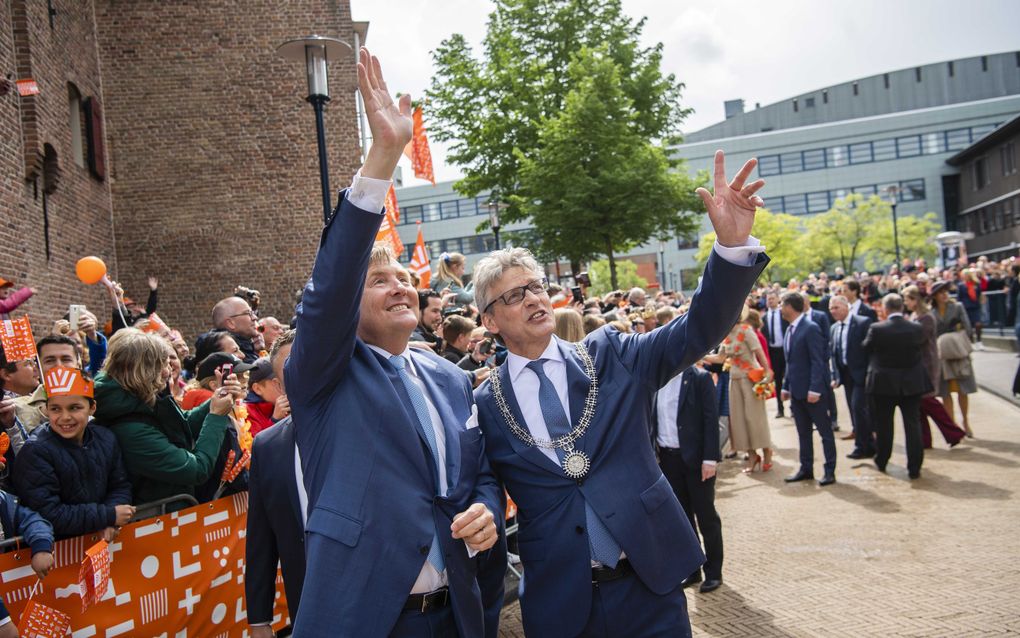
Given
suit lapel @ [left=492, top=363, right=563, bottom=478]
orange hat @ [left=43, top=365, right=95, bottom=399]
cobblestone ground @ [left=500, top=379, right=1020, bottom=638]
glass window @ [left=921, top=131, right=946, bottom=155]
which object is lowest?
cobblestone ground @ [left=500, top=379, right=1020, bottom=638]

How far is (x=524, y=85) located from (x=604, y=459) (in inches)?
946

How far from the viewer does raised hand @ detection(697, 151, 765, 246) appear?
2.65 m

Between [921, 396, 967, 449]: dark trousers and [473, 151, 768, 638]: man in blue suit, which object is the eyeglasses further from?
[921, 396, 967, 449]: dark trousers

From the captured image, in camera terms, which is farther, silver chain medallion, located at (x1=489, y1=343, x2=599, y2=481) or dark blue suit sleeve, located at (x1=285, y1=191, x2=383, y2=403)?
silver chain medallion, located at (x1=489, y1=343, x2=599, y2=481)

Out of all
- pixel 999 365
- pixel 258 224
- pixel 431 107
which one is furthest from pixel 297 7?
pixel 999 365

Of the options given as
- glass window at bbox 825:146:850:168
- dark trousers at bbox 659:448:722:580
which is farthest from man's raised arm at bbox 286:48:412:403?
glass window at bbox 825:146:850:168

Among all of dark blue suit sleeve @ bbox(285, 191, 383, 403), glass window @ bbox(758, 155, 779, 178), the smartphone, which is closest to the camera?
dark blue suit sleeve @ bbox(285, 191, 383, 403)

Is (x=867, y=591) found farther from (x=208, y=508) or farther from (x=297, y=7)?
(x=297, y=7)

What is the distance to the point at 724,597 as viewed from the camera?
5.84m

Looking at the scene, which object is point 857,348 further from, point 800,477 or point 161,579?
point 161,579

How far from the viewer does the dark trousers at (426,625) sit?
2275mm

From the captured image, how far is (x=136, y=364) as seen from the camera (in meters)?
4.47

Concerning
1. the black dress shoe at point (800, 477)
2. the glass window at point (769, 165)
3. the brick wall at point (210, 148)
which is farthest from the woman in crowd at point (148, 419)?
the glass window at point (769, 165)

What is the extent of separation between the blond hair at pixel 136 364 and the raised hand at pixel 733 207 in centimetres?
323
